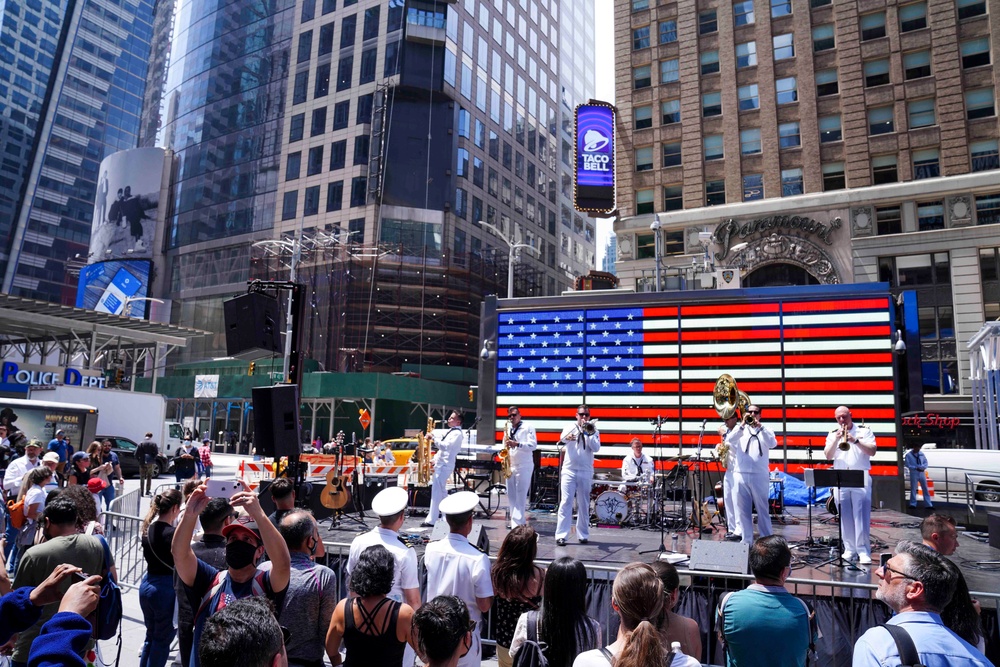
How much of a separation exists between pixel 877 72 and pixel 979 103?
5.06 metres

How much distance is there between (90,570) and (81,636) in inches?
114

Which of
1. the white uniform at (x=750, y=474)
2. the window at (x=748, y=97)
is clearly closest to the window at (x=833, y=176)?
the window at (x=748, y=97)

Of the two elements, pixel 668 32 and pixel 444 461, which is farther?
pixel 668 32

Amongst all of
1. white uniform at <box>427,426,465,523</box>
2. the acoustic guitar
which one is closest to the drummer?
white uniform at <box>427,426,465,523</box>

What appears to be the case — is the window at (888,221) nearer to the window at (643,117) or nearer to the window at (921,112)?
the window at (921,112)

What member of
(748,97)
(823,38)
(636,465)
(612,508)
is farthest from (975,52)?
(612,508)

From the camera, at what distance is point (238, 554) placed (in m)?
4.58

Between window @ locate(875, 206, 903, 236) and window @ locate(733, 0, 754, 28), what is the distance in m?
13.5

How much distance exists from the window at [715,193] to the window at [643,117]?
17.9 ft

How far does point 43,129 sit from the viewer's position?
9919 centimetres

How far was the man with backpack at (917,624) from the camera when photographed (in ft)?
10.7

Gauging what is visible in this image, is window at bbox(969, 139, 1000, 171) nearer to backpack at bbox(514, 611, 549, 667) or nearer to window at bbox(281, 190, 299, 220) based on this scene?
backpack at bbox(514, 611, 549, 667)

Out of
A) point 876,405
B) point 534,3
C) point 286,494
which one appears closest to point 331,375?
point 876,405

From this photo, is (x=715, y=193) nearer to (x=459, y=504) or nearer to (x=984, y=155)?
(x=984, y=155)
